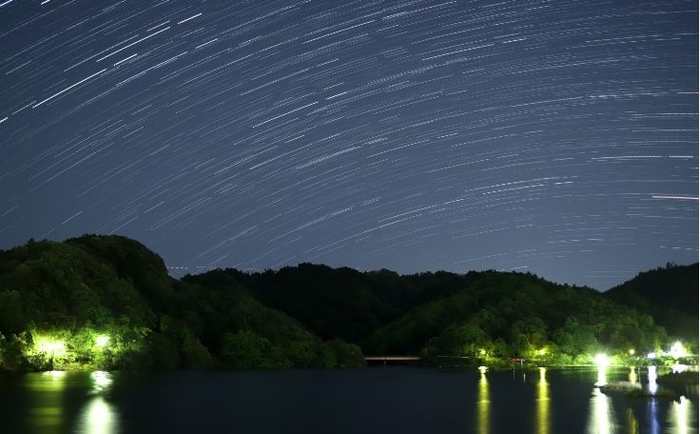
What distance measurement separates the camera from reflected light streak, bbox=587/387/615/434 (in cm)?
2507

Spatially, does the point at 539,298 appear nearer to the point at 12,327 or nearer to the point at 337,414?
the point at 12,327

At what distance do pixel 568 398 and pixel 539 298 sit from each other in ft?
281

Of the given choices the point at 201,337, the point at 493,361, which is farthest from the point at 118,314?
the point at 493,361

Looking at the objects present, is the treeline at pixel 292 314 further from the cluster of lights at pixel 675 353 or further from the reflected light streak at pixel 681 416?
the reflected light streak at pixel 681 416

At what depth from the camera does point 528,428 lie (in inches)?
1027

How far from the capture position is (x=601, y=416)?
96.1 ft

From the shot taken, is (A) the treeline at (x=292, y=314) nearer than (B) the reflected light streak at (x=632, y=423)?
No

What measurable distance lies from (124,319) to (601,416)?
6469cm

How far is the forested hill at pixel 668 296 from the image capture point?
130 meters

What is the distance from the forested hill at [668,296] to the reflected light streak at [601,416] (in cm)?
9450

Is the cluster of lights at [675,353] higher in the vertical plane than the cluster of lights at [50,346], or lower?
higher

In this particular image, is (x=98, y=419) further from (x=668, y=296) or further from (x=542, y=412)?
(x=668, y=296)

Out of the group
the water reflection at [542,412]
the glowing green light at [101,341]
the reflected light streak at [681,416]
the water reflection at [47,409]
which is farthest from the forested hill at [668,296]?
the water reflection at [47,409]

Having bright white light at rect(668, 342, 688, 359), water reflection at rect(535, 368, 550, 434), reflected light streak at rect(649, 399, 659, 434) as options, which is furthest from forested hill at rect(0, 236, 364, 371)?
reflected light streak at rect(649, 399, 659, 434)
